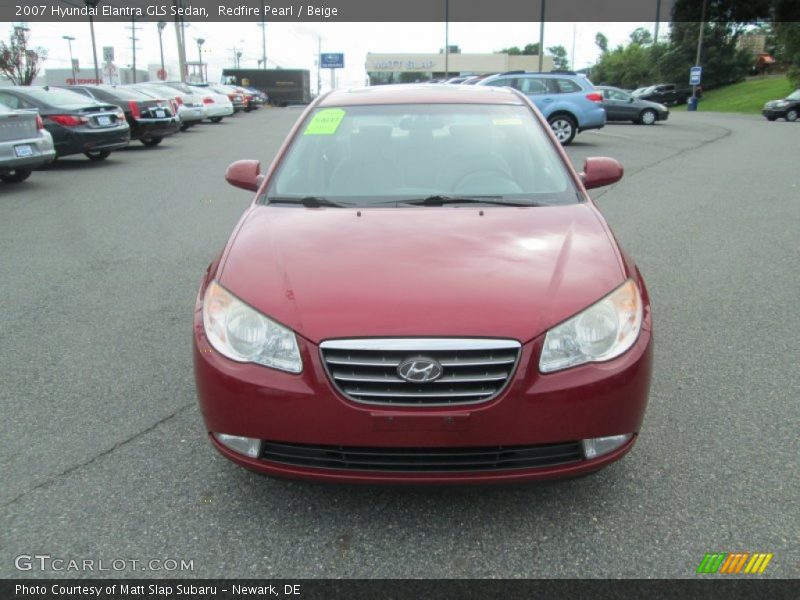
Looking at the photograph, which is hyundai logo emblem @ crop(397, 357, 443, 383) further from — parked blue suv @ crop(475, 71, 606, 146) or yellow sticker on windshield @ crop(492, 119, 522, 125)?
parked blue suv @ crop(475, 71, 606, 146)

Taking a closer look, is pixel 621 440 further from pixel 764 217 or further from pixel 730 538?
pixel 764 217

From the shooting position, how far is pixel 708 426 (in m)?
3.25

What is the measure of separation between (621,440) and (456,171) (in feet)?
5.83

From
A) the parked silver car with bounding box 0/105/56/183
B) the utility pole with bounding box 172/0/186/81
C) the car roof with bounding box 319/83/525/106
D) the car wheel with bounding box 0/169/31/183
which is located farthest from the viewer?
the utility pole with bounding box 172/0/186/81

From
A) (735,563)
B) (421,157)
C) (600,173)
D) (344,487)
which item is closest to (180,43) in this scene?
(421,157)

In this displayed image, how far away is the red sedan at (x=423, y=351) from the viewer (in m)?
2.26

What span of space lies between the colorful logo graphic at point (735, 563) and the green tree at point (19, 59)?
50.5 meters

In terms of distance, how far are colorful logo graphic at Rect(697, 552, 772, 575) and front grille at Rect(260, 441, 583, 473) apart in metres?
0.61

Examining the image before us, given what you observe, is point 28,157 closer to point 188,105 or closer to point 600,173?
point 600,173

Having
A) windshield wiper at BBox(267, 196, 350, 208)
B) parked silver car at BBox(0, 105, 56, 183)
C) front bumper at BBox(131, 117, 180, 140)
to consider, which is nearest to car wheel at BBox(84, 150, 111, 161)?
front bumper at BBox(131, 117, 180, 140)

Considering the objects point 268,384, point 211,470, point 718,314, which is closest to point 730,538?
point 268,384

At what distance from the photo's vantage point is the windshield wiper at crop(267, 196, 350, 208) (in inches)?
132

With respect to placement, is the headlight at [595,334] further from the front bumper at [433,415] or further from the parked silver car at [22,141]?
the parked silver car at [22,141]

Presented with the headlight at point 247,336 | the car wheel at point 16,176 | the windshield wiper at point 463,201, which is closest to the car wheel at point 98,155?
the car wheel at point 16,176
